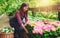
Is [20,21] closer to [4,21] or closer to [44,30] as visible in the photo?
[44,30]

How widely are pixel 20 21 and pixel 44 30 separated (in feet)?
2.61

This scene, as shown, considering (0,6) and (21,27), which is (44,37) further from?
(0,6)

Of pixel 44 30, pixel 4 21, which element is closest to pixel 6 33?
pixel 4 21

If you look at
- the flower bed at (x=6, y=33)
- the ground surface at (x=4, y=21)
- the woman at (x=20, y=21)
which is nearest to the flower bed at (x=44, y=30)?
the woman at (x=20, y=21)

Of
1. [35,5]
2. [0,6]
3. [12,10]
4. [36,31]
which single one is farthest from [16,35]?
[35,5]

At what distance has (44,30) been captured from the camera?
7.11m

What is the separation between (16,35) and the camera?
783 cm

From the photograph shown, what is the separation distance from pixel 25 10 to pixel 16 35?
0.83 meters

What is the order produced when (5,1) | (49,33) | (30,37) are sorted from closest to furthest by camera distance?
(49,33) → (30,37) → (5,1)

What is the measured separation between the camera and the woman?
7.50 m

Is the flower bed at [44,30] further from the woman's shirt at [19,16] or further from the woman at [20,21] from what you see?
the woman's shirt at [19,16]

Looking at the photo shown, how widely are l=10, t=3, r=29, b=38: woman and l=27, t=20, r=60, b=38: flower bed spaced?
24cm

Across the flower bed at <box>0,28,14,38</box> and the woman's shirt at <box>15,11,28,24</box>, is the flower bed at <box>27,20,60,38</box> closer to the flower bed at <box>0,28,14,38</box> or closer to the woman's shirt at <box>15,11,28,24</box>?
the woman's shirt at <box>15,11,28,24</box>

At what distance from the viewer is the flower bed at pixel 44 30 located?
23.0 feet
